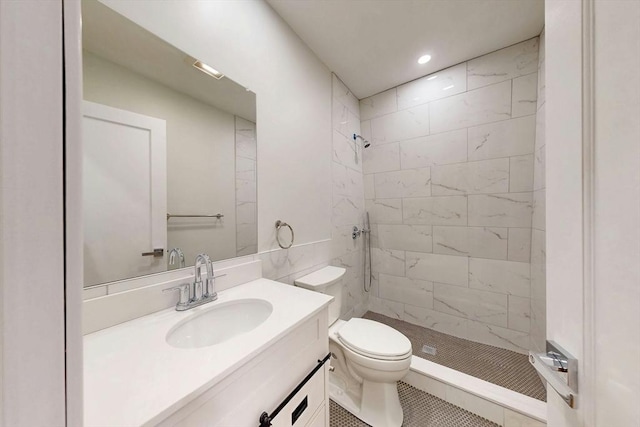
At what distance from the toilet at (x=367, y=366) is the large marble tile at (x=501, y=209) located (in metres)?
1.32

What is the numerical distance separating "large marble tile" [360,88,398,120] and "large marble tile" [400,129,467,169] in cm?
43

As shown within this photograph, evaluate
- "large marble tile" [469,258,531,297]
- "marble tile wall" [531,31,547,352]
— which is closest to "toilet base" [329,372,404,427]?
"marble tile wall" [531,31,547,352]

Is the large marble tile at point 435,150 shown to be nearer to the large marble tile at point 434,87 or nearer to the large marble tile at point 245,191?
the large marble tile at point 434,87

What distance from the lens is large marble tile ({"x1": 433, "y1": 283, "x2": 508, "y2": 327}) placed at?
6.04ft

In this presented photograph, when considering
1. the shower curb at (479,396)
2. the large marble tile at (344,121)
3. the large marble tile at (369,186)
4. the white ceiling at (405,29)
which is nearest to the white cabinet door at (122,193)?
the white ceiling at (405,29)

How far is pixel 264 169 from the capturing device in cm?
136

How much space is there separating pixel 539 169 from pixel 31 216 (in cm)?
239

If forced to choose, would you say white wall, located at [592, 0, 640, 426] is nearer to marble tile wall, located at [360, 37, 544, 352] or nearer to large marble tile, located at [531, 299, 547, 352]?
large marble tile, located at [531, 299, 547, 352]

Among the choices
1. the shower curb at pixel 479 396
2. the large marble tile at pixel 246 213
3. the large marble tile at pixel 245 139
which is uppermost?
the large marble tile at pixel 245 139

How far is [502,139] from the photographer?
1808 mm

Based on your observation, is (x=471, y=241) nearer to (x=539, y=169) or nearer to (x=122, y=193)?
(x=539, y=169)

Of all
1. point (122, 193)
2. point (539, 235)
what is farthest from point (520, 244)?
point (122, 193)

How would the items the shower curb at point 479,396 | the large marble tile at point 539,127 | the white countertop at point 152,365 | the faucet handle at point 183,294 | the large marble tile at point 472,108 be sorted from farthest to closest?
the large marble tile at point 472,108
the large marble tile at point 539,127
the shower curb at point 479,396
the faucet handle at point 183,294
the white countertop at point 152,365

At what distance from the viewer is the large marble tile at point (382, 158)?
230cm
